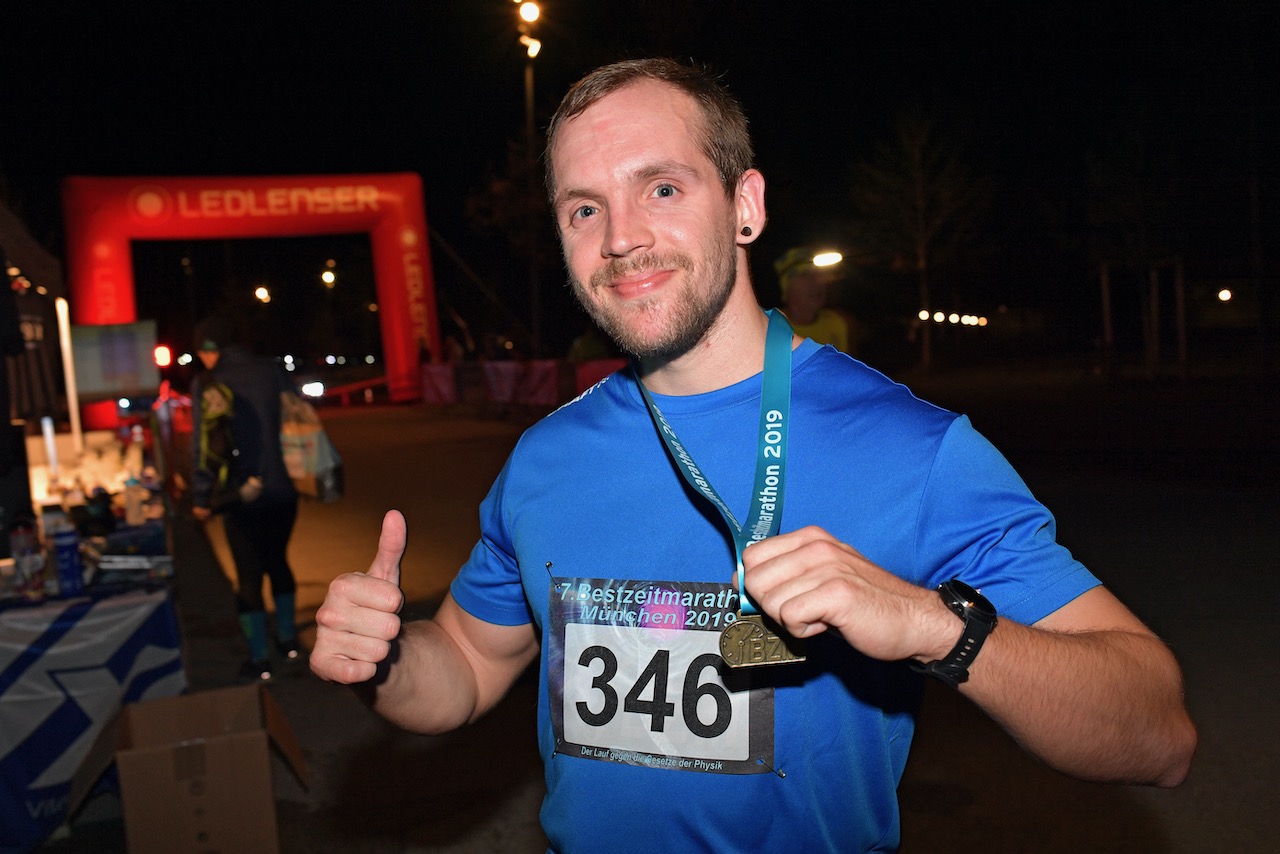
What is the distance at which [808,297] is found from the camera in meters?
6.42

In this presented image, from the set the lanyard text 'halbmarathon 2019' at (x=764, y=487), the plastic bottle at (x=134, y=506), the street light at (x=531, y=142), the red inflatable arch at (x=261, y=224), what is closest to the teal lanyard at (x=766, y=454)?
the lanyard text 'halbmarathon 2019' at (x=764, y=487)

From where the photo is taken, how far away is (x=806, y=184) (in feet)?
96.1

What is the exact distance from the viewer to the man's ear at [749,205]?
76.2 inches

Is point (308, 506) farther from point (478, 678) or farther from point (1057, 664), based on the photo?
point (1057, 664)

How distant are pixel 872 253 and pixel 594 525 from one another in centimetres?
3563

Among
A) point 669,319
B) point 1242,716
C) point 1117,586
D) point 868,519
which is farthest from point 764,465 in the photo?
point 1117,586

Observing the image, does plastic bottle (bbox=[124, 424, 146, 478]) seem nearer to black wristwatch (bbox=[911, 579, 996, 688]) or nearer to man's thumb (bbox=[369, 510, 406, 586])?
man's thumb (bbox=[369, 510, 406, 586])

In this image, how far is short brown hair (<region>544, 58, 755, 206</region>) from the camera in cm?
187

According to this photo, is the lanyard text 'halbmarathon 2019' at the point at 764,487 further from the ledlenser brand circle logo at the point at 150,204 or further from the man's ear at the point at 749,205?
the ledlenser brand circle logo at the point at 150,204

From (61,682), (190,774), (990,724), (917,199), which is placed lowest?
(990,724)

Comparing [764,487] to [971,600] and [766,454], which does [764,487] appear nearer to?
[766,454]

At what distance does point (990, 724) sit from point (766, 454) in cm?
376

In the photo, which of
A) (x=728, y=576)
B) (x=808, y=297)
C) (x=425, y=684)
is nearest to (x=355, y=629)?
(x=425, y=684)

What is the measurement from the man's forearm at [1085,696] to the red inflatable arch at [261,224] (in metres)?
22.4
